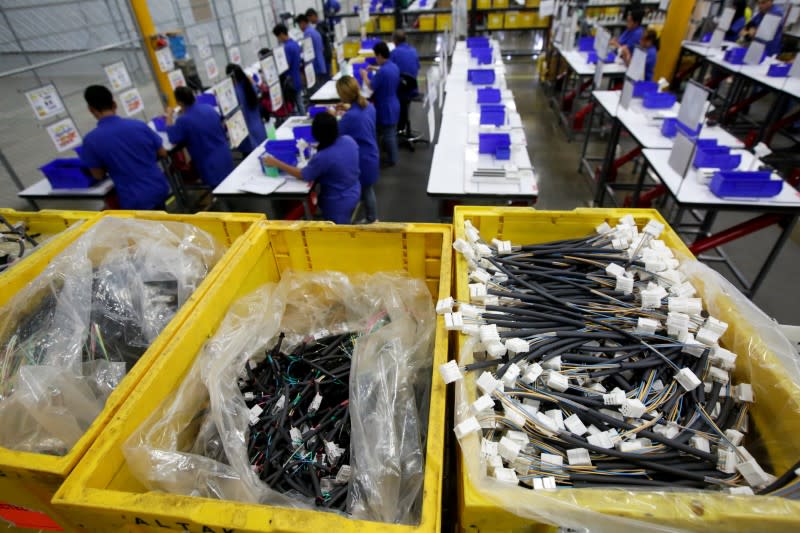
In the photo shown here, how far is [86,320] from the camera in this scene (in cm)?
149

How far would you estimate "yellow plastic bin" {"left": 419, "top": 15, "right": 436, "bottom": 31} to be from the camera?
32.6ft

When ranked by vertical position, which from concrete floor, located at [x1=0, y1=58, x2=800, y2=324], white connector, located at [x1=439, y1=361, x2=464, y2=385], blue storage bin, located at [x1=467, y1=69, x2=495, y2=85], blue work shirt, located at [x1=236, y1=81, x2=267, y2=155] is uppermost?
white connector, located at [x1=439, y1=361, x2=464, y2=385]

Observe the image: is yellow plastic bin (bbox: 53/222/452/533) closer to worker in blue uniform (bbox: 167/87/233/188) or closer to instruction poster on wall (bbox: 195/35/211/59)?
worker in blue uniform (bbox: 167/87/233/188)

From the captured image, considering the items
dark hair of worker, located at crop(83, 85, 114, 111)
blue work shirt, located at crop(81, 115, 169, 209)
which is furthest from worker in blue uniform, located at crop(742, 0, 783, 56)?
dark hair of worker, located at crop(83, 85, 114, 111)

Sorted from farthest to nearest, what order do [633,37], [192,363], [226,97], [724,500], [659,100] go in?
1. [633,37]
2. [659,100]
3. [226,97]
4. [192,363]
5. [724,500]

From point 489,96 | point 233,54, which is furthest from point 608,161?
point 233,54

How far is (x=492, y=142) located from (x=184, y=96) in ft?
9.12

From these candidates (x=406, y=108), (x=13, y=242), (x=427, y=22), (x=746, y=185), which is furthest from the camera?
(x=427, y=22)

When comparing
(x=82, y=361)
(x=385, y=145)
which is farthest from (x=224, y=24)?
(x=82, y=361)

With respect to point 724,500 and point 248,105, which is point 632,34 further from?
point 724,500

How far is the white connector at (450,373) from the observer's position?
1189 mm

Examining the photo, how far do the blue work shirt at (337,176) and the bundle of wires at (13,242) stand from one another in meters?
1.63

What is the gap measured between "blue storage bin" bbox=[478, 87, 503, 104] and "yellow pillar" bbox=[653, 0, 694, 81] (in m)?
3.42

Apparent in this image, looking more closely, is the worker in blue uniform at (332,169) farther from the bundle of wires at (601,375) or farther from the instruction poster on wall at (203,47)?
the instruction poster on wall at (203,47)
